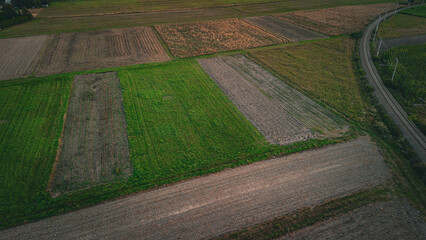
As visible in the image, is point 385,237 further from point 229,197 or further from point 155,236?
point 155,236

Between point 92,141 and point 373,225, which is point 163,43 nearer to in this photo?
point 92,141

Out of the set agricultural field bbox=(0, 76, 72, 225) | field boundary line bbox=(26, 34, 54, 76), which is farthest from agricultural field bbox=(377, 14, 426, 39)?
field boundary line bbox=(26, 34, 54, 76)

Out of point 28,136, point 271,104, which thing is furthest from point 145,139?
point 271,104

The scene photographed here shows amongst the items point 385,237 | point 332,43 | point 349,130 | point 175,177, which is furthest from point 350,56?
point 175,177

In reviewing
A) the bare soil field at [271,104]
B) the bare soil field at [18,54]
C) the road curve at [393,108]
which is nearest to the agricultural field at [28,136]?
the bare soil field at [18,54]

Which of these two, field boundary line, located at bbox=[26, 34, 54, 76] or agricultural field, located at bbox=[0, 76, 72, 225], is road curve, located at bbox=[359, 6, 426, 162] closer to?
agricultural field, located at bbox=[0, 76, 72, 225]

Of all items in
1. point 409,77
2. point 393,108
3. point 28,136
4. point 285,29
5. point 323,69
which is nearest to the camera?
point 28,136

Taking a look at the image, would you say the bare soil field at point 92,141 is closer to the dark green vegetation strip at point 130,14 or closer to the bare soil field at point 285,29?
the dark green vegetation strip at point 130,14
